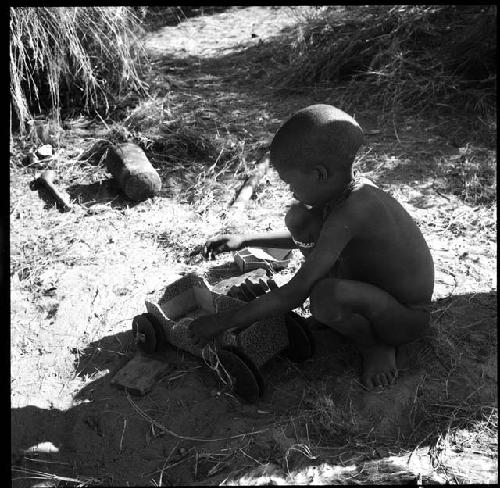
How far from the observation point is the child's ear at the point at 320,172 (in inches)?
101

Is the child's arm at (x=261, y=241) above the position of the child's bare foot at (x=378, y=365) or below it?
above

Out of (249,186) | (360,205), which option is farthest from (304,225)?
(249,186)

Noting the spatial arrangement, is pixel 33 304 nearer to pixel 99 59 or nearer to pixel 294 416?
pixel 294 416

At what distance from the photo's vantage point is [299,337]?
2865mm

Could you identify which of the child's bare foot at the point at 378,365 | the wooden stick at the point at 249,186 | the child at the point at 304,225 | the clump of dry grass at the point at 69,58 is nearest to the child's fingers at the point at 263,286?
the child at the point at 304,225

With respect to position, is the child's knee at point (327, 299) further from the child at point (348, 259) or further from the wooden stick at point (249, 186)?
the wooden stick at point (249, 186)

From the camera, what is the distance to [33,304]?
351 cm

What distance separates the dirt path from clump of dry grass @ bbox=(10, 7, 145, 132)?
1.10m

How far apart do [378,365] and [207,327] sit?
75cm

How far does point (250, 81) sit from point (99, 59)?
68.2 inches

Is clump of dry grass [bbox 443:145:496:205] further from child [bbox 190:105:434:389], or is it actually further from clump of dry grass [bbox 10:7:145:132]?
clump of dry grass [bbox 10:7:145:132]

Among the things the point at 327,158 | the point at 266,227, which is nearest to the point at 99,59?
the point at 266,227

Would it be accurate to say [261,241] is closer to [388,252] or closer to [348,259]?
[348,259]

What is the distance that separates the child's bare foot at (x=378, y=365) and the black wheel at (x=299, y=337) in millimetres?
236
